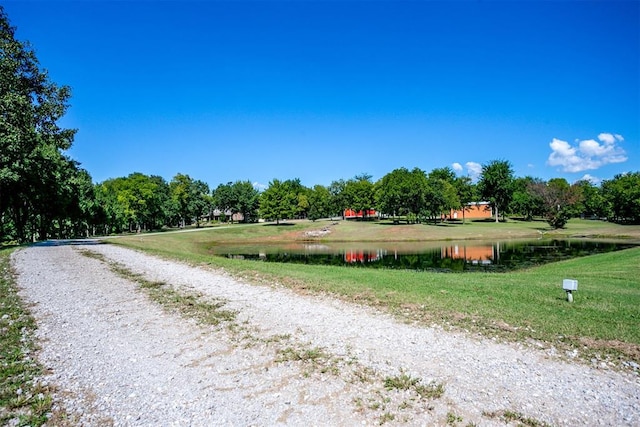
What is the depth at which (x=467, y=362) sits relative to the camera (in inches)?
261

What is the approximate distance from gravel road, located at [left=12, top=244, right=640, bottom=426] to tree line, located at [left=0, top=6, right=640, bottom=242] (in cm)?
2271

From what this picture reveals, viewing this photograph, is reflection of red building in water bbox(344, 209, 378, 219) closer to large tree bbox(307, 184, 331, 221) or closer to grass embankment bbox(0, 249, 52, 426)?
large tree bbox(307, 184, 331, 221)

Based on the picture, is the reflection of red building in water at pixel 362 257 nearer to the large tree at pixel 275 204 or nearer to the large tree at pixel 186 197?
the large tree at pixel 275 204

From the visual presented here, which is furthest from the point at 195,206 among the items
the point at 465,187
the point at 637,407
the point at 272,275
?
the point at 637,407

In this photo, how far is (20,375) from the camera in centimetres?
621

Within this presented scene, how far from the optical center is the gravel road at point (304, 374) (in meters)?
5.03

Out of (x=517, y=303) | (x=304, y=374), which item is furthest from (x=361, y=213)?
(x=304, y=374)

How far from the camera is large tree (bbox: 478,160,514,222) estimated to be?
85019 millimetres

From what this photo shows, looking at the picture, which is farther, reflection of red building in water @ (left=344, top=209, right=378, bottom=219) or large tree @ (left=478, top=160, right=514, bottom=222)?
reflection of red building in water @ (left=344, top=209, right=378, bottom=219)

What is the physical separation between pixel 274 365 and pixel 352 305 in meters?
4.66

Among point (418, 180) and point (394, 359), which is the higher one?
point (418, 180)

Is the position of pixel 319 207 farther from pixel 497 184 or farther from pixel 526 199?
pixel 526 199

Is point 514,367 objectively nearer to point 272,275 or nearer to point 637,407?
point 637,407

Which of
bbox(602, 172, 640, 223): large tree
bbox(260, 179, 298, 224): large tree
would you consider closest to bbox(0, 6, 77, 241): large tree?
bbox(260, 179, 298, 224): large tree
